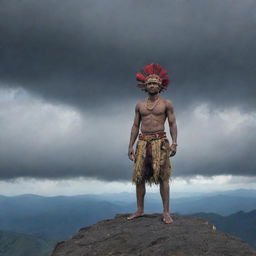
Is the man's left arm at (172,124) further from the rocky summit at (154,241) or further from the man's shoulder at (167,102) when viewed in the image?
the rocky summit at (154,241)

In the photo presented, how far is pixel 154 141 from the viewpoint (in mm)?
11352

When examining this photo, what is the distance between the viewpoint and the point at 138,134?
40.5ft

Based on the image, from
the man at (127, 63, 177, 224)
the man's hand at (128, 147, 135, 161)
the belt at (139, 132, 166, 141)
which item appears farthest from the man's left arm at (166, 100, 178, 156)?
the man's hand at (128, 147, 135, 161)

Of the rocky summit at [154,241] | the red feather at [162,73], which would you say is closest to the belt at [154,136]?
the red feather at [162,73]

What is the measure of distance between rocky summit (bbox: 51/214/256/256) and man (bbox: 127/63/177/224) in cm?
72

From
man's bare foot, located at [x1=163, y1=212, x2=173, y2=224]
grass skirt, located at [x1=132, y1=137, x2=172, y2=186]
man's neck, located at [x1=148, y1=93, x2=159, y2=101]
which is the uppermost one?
man's neck, located at [x1=148, y1=93, x2=159, y2=101]

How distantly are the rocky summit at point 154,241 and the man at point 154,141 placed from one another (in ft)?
2.37

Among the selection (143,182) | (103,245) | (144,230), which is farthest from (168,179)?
(103,245)

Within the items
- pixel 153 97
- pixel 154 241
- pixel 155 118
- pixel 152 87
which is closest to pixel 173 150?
pixel 155 118

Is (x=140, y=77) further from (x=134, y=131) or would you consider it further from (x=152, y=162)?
(x=152, y=162)

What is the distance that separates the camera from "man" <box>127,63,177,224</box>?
11.3m

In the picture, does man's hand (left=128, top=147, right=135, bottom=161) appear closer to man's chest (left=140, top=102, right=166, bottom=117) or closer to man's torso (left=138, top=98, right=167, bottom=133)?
man's torso (left=138, top=98, right=167, bottom=133)

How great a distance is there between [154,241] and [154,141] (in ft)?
10.7

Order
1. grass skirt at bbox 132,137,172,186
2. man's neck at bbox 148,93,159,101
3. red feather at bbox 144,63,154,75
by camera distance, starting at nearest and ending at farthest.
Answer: grass skirt at bbox 132,137,172,186 → man's neck at bbox 148,93,159,101 → red feather at bbox 144,63,154,75
